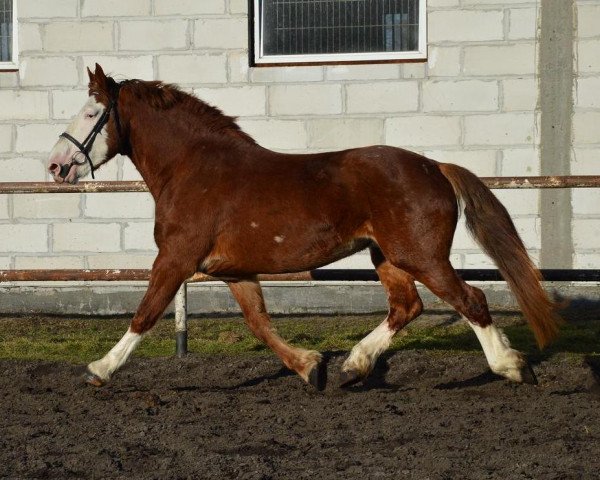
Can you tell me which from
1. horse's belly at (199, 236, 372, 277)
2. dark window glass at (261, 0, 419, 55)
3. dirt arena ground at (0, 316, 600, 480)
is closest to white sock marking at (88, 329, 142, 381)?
dirt arena ground at (0, 316, 600, 480)

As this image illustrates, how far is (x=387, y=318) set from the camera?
19.2ft

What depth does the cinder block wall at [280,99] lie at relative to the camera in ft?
29.2

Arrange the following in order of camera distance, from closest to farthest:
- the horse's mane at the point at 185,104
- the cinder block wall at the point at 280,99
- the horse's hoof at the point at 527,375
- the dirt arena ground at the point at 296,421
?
the dirt arena ground at the point at 296,421, the horse's hoof at the point at 527,375, the horse's mane at the point at 185,104, the cinder block wall at the point at 280,99

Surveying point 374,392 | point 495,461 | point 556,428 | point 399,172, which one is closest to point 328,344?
point 374,392

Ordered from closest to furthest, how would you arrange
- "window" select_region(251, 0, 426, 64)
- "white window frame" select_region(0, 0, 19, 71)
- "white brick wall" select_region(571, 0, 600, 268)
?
1. "white brick wall" select_region(571, 0, 600, 268)
2. "window" select_region(251, 0, 426, 64)
3. "white window frame" select_region(0, 0, 19, 71)

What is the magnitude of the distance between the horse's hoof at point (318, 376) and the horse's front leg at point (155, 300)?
0.86 metres

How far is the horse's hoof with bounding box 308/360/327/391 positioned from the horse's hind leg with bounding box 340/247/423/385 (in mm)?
111

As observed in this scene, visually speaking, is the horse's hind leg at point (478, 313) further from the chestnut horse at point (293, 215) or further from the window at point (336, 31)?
the window at point (336, 31)

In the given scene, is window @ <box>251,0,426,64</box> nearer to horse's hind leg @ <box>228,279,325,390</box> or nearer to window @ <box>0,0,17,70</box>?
window @ <box>0,0,17,70</box>

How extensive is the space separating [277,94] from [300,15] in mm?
750

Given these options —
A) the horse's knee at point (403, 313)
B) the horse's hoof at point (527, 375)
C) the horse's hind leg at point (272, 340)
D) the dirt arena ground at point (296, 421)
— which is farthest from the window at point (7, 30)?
the horse's hoof at point (527, 375)

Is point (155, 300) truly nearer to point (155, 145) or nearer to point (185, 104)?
point (155, 145)

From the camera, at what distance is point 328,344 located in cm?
744

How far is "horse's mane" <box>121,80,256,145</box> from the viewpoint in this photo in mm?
5906
